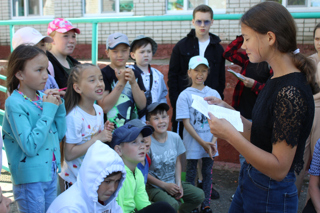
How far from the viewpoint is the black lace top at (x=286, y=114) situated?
157cm

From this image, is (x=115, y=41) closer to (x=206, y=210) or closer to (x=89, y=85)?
(x=89, y=85)

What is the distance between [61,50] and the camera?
3209 millimetres

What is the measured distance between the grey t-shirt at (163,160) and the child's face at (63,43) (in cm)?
128

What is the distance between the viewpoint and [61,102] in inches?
95.9

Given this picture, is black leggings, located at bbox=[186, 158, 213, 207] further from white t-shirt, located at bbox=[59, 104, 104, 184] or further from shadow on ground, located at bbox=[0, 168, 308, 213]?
white t-shirt, located at bbox=[59, 104, 104, 184]

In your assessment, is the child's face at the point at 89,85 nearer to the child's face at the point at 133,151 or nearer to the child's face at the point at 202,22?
the child's face at the point at 133,151

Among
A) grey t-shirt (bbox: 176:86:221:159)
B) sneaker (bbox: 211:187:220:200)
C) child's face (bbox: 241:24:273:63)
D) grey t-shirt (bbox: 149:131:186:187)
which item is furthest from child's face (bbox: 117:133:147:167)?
sneaker (bbox: 211:187:220:200)

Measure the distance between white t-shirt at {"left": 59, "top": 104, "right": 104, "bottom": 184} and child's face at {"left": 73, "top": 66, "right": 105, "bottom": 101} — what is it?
0.15m

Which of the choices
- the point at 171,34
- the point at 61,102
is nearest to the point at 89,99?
the point at 61,102

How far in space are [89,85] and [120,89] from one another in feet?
1.25

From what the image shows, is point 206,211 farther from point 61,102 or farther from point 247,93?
point 61,102

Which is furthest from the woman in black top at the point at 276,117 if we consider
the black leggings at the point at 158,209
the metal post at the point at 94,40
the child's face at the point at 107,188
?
the metal post at the point at 94,40

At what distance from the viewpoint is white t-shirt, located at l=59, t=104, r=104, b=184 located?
2627 millimetres

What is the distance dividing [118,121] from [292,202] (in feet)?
5.93
